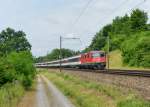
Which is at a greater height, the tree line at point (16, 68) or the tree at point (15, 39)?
the tree at point (15, 39)

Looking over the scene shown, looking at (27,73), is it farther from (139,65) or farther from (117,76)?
(139,65)

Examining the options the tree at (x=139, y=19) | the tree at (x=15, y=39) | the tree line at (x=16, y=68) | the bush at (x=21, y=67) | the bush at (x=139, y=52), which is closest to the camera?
the tree line at (x=16, y=68)

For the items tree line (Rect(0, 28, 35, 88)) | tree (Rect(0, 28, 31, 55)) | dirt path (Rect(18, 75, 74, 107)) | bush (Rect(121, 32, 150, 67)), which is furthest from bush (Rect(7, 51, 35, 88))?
tree (Rect(0, 28, 31, 55))

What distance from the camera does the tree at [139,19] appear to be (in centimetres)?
10288

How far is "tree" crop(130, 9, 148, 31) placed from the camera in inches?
4050

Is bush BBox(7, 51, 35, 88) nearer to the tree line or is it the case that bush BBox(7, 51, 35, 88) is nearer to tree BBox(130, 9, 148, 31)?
the tree line

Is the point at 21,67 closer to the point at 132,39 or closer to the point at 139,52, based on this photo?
the point at 139,52

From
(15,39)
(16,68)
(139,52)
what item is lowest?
(16,68)

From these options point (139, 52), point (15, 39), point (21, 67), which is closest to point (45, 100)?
point (21, 67)

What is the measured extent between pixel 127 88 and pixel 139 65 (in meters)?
46.1

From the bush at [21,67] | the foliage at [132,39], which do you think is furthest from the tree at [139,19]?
the bush at [21,67]

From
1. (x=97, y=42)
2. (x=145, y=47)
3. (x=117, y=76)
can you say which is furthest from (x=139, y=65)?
(x=97, y=42)

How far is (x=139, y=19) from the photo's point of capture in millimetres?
103188

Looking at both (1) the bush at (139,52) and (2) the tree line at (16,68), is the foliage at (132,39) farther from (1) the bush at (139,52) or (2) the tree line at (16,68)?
(2) the tree line at (16,68)
